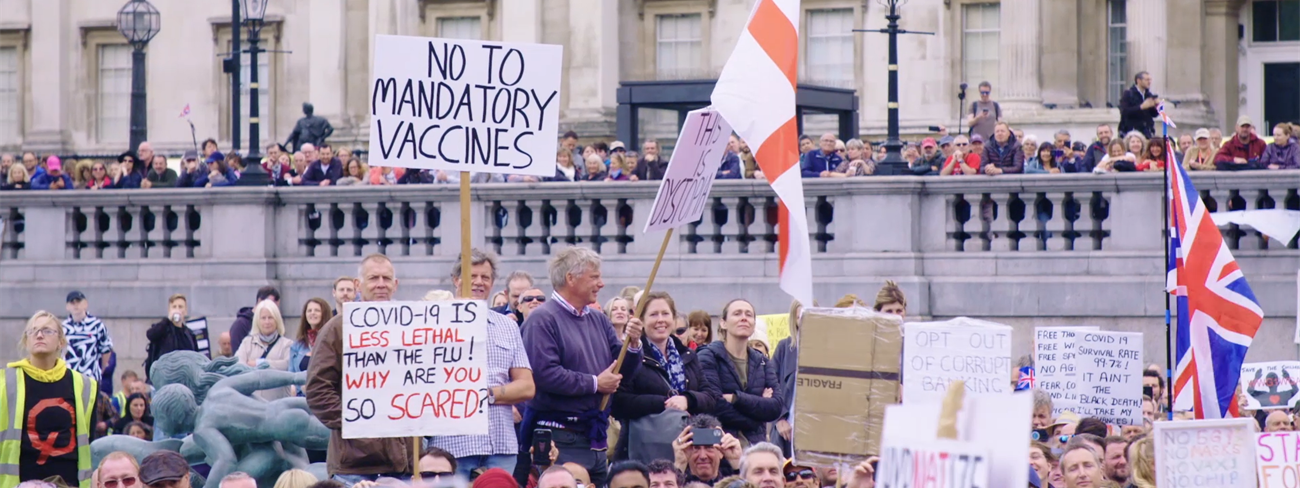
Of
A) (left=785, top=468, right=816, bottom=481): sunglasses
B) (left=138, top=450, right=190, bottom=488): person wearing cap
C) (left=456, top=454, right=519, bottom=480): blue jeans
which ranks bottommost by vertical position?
(left=785, top=468, right=816, bottom=481): sunglasses

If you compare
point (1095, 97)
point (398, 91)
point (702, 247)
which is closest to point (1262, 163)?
point (702, 247)

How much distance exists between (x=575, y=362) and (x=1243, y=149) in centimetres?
989

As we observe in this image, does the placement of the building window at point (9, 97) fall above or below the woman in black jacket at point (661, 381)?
above

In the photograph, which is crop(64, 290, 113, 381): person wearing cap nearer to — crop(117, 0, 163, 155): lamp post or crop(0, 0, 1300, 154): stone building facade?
crop(117, 0, 163, 155): lamp post

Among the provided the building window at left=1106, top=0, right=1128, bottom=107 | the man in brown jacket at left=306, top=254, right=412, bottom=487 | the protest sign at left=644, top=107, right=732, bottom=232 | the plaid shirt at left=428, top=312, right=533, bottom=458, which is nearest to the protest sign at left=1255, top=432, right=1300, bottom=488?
the protest sign at left=644, top=107, right=732, bottom=232

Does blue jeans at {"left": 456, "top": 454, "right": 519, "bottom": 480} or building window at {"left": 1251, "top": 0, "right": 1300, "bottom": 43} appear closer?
blue jeans at {"left": 456, "top": 454, "right": 519, "bottom": 480}

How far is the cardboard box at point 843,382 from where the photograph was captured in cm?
988

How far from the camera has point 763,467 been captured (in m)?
10.4

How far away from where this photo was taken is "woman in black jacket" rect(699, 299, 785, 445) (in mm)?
12273

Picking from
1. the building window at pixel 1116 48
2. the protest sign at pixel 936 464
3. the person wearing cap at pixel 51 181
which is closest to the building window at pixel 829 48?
the building window at pixel 1116 48

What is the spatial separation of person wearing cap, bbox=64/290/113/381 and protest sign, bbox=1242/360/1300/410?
31.2 feet

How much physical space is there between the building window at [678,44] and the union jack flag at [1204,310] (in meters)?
24.0

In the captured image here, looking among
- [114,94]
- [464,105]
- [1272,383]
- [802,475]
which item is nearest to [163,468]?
[464,105]

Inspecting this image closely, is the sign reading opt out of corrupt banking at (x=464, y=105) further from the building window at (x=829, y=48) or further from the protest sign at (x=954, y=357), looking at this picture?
Result: the building window at (x=829, y=48)
